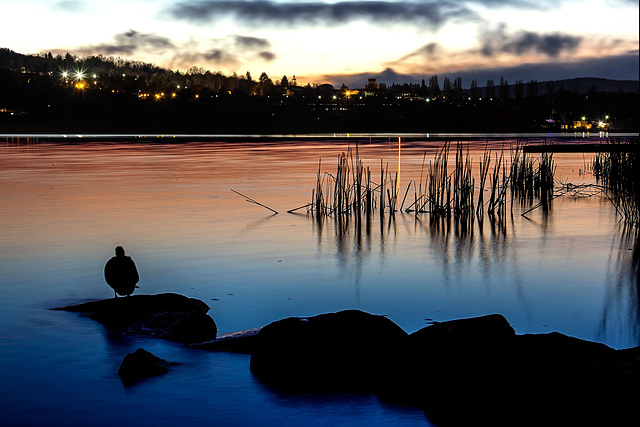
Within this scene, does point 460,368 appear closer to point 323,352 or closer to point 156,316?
point 323,352

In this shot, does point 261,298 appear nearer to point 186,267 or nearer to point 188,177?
point 186,267

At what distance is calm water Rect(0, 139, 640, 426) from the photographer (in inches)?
263

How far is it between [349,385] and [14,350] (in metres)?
3.49

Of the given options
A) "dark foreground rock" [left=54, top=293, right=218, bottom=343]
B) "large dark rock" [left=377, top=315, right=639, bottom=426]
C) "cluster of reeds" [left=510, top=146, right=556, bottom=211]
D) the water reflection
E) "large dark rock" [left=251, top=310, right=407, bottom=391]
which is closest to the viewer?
"large dark rock" [left=377, top=315, right=639, bottom=426]

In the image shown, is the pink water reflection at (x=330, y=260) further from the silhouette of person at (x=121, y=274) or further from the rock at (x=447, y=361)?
the rock at (x=447, y=361)

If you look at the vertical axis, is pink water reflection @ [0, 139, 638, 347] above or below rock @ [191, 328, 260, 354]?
below

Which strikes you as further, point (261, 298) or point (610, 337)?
point (261, 298)

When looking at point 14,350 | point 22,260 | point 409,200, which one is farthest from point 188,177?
point 14,350

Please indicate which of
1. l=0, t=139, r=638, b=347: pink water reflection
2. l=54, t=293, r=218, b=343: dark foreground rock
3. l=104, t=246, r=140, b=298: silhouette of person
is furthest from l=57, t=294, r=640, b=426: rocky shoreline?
l=0, t=139, r=638, b=347: pink water reflection

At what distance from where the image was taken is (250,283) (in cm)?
1190

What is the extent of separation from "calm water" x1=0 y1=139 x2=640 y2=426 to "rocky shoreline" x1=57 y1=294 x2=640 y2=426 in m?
0.27

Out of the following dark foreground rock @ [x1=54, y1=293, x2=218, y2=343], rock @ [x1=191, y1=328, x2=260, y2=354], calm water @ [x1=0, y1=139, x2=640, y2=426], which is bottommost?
calm water @ [x1=0, y1=139, x2=640, y2=426]

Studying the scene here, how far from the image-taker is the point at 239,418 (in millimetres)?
6340

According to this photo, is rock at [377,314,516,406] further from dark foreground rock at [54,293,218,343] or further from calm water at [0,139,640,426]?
dark foreground rock at [54,293,218,343]
